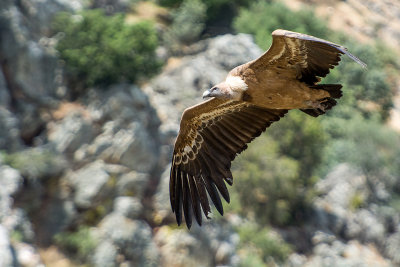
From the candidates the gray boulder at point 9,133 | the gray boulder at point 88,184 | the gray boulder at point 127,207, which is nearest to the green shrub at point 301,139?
the gray boulder at point 127,207

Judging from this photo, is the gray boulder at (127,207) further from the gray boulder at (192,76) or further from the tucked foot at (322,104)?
the tucked foot at (322,104)

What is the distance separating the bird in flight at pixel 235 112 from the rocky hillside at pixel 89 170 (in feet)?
30.5

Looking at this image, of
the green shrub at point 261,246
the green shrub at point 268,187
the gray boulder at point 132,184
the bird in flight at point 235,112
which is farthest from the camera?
the green shrub at point 268,187

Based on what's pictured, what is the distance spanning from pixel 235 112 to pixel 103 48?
18020mm

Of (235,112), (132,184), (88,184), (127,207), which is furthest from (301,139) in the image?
(235,112)

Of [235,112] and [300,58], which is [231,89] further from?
[235,112]

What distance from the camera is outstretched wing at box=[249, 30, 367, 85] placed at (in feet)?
28.7

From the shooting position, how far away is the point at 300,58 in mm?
9203

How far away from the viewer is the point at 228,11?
136 ft

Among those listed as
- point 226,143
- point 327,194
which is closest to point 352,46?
point 327,194

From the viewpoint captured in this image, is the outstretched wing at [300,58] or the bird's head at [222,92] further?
the bird's head at [222,92]

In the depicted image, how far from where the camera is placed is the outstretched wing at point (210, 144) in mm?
10922

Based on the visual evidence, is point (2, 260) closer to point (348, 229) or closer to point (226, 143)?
point (226, 143)

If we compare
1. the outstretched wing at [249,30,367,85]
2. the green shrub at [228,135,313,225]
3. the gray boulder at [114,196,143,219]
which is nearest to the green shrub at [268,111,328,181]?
the green shrub at [228,135,313,225]
